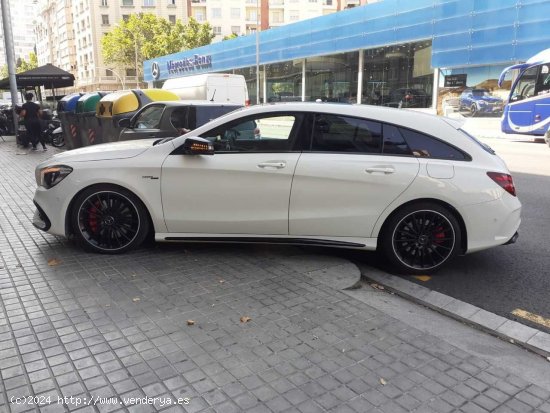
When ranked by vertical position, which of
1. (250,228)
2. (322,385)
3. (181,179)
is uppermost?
(181,179)

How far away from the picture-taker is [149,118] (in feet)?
33.4

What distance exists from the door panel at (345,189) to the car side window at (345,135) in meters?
0.09

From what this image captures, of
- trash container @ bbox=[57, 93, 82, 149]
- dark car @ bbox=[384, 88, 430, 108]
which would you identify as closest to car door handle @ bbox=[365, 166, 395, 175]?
trash container @ bbox=[57, 93, 82, 149]

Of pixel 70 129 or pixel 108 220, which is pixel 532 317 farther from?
pixel 70 129

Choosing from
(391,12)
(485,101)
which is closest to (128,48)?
(391,12)

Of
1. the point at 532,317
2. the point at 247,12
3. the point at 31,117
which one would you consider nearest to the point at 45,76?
the point at 31,117

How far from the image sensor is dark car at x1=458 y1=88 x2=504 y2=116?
2323cm

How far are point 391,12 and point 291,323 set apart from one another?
29.1 m

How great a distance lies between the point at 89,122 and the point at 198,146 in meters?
9.87

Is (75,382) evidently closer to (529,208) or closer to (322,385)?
(322,385)

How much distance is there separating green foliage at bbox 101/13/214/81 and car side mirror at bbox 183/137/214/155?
6835 cm

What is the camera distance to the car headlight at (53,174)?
4.96 metres

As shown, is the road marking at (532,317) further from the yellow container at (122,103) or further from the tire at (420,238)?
the yellow container at (122,103)

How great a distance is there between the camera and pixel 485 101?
78.4 feet
